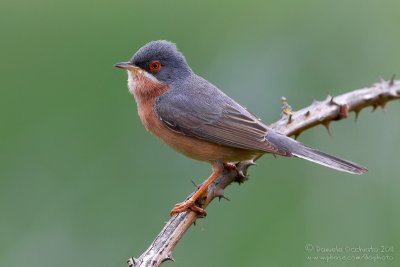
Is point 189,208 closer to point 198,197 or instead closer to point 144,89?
point 198,197

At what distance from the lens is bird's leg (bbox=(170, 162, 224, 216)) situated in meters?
4.72

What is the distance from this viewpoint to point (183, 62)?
19.5ft

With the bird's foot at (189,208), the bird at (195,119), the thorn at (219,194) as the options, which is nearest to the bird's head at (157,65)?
the bird at (195,119)

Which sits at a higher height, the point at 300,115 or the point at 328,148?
the point at 328,148

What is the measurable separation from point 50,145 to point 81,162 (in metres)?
0.30

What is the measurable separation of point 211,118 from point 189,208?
1.00m

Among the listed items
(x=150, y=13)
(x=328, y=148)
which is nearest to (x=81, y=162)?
(x=150, y=13)

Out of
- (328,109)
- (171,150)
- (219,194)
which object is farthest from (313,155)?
(171,150)

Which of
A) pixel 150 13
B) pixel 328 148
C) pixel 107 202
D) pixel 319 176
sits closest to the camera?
pixel 107 202

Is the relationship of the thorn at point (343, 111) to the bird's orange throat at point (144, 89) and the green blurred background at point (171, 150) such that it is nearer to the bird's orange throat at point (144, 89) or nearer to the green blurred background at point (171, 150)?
the green blurred background at point (171, 150)

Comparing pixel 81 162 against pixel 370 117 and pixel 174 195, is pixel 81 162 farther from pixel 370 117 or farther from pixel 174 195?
pixel 370 117

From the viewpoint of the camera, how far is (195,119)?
5.47m

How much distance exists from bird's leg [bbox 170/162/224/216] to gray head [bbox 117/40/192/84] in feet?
3.36

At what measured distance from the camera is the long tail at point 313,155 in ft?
15.4
